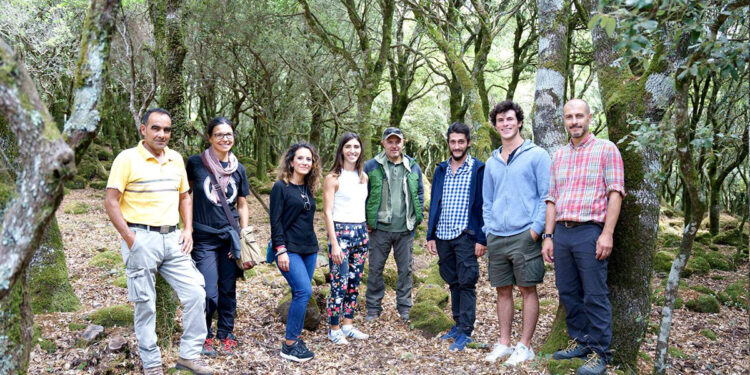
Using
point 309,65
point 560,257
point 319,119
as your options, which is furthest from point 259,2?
point 560,257

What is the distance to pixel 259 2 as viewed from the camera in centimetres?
1262

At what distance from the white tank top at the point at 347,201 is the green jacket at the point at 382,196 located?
44 cm

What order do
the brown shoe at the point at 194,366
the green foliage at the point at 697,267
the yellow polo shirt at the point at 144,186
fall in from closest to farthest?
the yellow polo shirt at the point at 144,186 → the brown shoe at the point at 194,366 → the green foliage at the point at 697,267

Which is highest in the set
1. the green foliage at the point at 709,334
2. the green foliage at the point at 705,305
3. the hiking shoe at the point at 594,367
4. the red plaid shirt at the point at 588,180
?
A: the red plaid shirt at the point at 588,180

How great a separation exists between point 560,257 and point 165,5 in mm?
4757

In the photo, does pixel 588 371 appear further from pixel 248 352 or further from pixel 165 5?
pixel 165 5

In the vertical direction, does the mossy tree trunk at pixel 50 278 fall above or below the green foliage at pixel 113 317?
above

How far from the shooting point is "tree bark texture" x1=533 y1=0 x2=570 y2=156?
5738 millimetres

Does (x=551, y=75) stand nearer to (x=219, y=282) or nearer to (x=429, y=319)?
(x=429, y=319)

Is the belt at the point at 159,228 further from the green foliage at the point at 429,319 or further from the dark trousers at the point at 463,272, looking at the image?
the green foliage at the point at 429,319

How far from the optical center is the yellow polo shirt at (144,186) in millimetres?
3973

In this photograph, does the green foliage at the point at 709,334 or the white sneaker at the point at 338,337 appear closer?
the white sneaker at the point at 338,337

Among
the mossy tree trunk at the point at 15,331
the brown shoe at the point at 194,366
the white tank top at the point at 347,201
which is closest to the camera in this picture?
the mossy tree trunk at the point at 15,331

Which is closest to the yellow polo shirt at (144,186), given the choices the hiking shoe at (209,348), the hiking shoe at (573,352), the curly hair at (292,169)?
the curly hair at (292,169)
